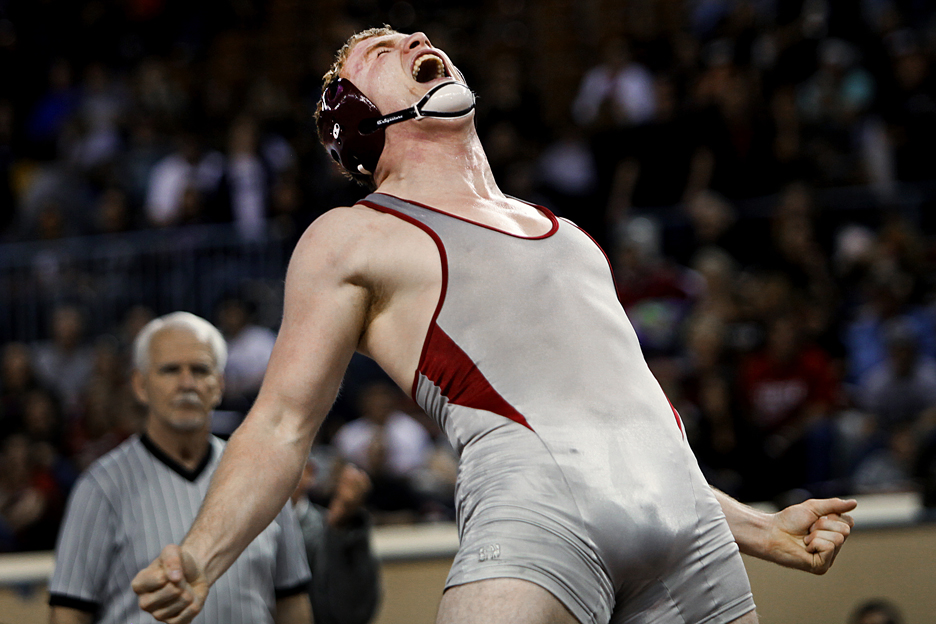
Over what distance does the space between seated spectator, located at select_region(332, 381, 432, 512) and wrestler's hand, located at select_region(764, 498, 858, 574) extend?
493cm

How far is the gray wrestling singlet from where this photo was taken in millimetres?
2240

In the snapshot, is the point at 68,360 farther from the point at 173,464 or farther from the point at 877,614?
the point at 877,614

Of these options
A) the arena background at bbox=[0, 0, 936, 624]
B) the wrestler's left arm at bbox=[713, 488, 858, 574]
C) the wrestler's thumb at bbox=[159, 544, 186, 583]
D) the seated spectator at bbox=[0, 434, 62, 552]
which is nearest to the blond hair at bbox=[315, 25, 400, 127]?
the wrestler's thumb at bbox=[159, 544, 186, 583]

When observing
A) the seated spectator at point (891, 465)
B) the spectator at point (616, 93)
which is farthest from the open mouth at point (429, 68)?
the spectator at point (616, 93)

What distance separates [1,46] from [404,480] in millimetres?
8989

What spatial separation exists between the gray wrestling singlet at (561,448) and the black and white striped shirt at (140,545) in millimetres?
1464

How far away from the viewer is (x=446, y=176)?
2672mm

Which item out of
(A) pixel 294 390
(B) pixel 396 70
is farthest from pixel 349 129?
(A) pixel 294 390

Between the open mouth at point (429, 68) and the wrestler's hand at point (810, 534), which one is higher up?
the open mouth at point (429, 68)

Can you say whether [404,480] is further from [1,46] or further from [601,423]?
[1,46]

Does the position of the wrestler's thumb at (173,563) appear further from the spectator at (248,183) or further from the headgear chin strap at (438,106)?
the spectator at (248,183)

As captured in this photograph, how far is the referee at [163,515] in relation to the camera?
3.59 meters

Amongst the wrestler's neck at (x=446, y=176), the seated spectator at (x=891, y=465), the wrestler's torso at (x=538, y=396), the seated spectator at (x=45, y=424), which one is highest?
the wrestler's neck at (x=446, y=176)

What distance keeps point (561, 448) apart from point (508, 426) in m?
0.12
